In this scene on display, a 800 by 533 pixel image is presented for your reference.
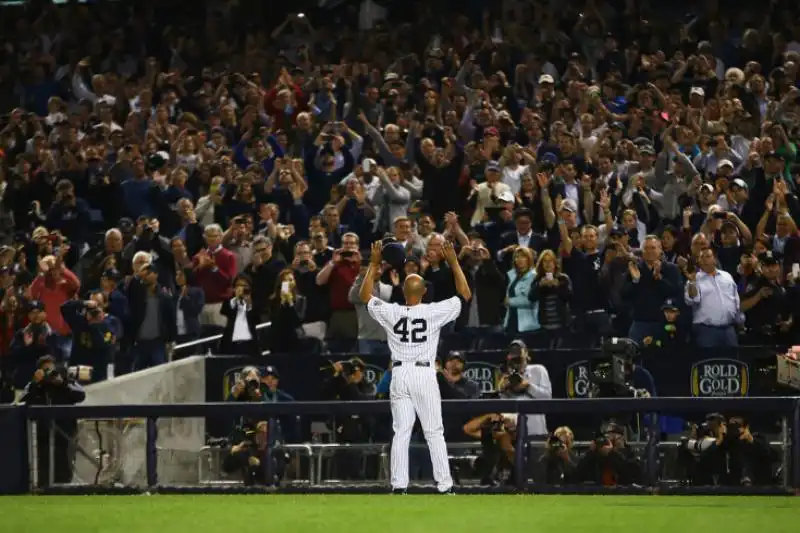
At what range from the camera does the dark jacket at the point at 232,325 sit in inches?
697

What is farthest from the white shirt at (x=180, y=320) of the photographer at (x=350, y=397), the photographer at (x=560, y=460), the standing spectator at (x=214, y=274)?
the photographer at (x=560, y=460)

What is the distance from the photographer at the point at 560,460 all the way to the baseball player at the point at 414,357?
5.23 ft

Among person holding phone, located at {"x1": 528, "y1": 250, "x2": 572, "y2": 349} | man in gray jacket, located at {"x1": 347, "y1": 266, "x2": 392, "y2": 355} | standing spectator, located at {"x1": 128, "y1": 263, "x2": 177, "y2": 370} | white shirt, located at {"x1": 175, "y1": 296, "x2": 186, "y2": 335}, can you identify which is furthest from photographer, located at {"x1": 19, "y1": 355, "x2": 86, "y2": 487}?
person holding phone, located at {"x1": 528, "y1": 250, "x2": 572, "y2": 349}

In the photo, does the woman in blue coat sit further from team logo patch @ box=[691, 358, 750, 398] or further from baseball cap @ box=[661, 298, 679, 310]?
team logo patch @ box=[691, 358, 750, 398]

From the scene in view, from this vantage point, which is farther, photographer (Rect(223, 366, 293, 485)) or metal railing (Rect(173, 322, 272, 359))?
metal railing (Rect(173, 322, 272, 359))

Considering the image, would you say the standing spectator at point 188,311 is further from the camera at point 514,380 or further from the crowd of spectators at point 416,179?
the camera at point 514,380

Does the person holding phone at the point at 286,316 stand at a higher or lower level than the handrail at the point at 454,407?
higher

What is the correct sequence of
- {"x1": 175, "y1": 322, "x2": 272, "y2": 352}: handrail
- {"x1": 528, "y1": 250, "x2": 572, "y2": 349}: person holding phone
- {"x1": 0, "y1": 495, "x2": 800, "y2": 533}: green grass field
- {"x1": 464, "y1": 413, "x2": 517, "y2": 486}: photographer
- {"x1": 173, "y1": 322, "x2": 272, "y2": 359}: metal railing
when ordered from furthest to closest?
{"x1": 173, "y1": 322, "x2": 272, "y2": 359}: metal railing < {"x1": 175, "y1": 322, "x2": 272, "y2": 352}: handrail < {"x1": 528, "y1": 250, "x2": 572, "y2": 349}: person holding phone < {"x1": 464, "y1": 413, "x2": 517, "y2": 486}: photographer < {"x1": 0, "y1": 495, "x2": 800, "y2": 533}: green grass field

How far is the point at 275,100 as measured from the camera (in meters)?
22.2

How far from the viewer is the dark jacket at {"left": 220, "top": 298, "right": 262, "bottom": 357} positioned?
58.1 feet

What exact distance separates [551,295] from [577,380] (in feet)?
3.09

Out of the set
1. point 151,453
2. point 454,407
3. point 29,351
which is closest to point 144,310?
point 29,351

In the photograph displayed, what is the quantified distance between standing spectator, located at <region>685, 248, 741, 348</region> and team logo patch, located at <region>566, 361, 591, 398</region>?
1217 millimetres

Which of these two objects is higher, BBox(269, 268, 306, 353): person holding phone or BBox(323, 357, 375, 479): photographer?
BBox(269, 268, 306, 353): person holding phone
